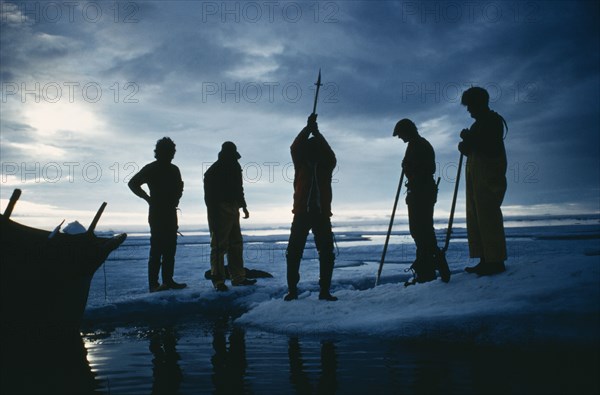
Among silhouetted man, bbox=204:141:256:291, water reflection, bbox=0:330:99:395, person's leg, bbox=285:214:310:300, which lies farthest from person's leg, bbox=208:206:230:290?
water reflection, bbox=0:330:99:395

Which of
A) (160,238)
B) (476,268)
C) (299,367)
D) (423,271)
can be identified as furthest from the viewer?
(160,238)

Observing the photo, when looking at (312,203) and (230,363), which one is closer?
(230,363)

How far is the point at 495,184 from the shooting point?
13.1 feet

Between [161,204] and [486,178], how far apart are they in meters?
4.81

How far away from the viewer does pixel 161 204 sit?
6.25 m

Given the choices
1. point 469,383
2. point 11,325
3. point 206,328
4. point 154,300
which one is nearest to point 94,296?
point 154,300

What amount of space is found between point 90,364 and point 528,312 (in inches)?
145

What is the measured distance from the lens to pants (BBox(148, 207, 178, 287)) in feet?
20.1

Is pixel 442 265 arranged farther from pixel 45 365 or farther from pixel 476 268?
pixel 45 365

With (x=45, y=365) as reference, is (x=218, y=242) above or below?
above

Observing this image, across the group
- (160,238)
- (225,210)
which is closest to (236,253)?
(225,210)

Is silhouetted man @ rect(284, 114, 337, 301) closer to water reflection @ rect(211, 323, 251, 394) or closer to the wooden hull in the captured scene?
water reflection @ rect(211, 323, 251, 394)

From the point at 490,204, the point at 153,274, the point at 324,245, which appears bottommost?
the point at 153,274

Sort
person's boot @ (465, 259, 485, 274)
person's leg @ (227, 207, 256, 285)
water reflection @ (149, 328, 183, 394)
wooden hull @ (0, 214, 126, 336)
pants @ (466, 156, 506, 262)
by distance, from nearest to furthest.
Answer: water reflection @ (149, 328, 183, 394), wooden hull @ (0, 214, 126, 336), pants @ (466, 156, 506, 262), person's boot @ (465, 259, 485, 274), person's leg @ (227, 207, 256, 285)
